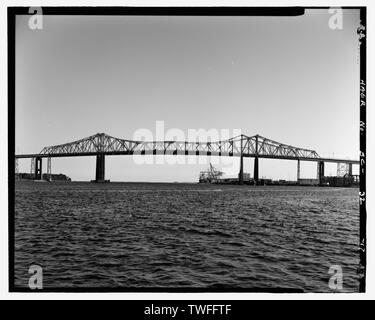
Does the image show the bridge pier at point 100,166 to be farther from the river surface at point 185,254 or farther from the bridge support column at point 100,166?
the river surface at point 185,254

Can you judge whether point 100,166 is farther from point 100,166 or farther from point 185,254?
point 185,254

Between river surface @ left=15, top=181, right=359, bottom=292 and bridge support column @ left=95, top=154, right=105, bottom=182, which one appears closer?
river surface @ left=15, top=181, right=359, bottom=292

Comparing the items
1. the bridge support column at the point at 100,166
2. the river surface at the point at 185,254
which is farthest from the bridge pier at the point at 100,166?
the river surface at the point at 185,254

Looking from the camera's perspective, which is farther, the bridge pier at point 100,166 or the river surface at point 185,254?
the bridge pier at point 100,166

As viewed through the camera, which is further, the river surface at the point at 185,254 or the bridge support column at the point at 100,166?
the bridge support column at the point at 100,166

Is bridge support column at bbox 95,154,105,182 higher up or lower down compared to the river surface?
higher up

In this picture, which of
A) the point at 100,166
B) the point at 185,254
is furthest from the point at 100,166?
the point at 185,254

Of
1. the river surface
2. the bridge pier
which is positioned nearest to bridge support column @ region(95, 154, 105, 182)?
the bridge pier

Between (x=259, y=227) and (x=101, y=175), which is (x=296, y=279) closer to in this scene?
(x=259, y=227)

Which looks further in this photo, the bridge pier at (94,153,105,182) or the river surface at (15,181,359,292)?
the bridge pier at (94,153,105,182)

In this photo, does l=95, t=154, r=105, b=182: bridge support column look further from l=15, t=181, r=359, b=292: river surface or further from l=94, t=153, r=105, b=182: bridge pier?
l=15, t=181, r=359, b=292: river surface

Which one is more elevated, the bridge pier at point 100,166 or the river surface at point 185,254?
the bridge pier at point 100,166
